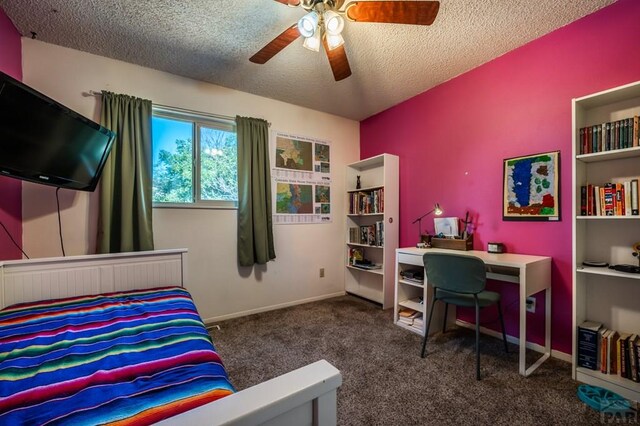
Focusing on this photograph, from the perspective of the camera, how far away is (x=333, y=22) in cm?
152

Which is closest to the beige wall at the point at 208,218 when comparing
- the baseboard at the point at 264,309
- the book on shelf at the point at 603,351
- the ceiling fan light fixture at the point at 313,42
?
the baseboard at the point at 264,309

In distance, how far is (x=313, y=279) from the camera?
3.38 m

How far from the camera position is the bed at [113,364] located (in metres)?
0.62

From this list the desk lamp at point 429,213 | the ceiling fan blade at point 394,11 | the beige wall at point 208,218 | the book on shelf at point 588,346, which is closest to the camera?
the ceiling fan blade at point 394,11

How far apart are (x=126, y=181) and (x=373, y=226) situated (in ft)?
8.23

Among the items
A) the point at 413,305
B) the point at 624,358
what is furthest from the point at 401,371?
the point at 624,358

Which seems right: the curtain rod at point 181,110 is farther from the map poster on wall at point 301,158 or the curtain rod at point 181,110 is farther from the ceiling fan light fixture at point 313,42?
the ceiling fan light fixture at point 313,42

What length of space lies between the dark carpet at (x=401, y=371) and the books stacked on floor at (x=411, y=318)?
10 centimetres

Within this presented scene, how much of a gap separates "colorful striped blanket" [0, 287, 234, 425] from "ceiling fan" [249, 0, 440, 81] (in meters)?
1.68

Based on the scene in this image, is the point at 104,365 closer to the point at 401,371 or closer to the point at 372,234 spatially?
the point at 401,371

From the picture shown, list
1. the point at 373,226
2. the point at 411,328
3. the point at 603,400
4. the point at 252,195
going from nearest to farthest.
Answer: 1. the point at 603,400
2. the point at 411,328
3. the point at 252,195
4. the point at 373,226

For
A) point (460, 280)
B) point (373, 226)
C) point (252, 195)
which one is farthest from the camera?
point (373, 226)

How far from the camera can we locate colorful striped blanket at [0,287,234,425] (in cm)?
73

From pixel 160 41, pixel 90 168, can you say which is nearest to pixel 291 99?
pixel 160 41
